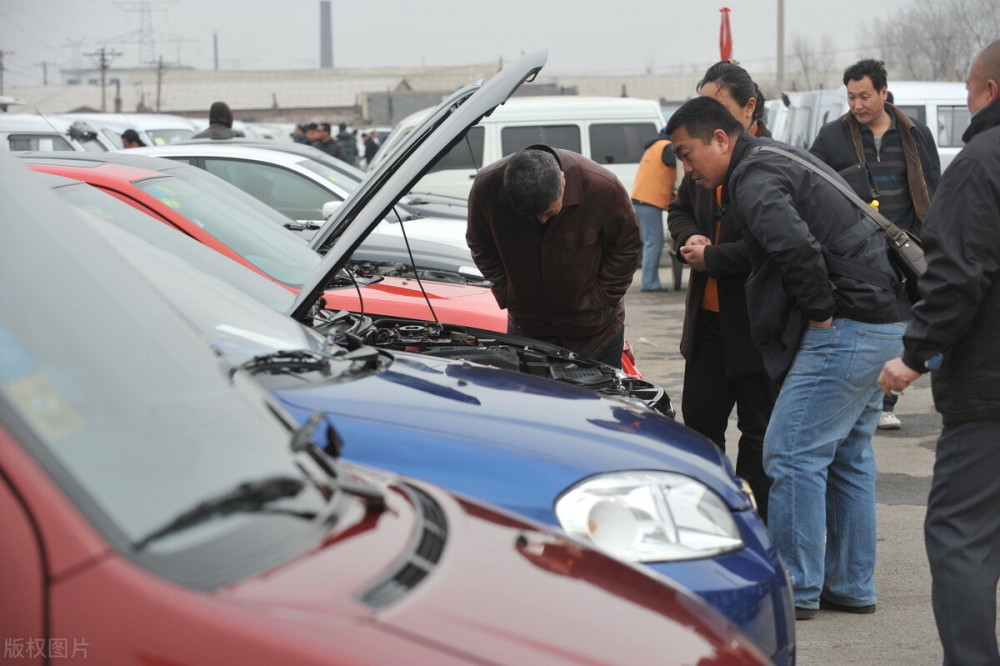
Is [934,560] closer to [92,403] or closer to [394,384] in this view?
[394,384]

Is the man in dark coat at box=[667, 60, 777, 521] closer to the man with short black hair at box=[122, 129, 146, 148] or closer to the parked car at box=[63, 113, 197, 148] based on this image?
the man with short black hair at box=[122, 129, 146, 148]

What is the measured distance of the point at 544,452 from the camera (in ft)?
9.63

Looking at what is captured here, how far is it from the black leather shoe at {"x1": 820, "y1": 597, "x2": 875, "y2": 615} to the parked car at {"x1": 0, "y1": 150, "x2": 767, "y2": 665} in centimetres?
267

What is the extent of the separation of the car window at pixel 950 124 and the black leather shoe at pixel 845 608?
11742 millimetres

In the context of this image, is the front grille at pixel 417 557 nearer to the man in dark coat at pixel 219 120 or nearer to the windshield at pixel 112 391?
the windshield at pixel 112 391

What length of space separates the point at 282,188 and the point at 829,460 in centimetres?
647

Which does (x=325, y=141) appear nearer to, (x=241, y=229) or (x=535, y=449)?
(x=241, y=229)

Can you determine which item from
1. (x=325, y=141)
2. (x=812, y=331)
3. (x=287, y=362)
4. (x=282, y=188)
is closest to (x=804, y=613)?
(x=812, y=331)

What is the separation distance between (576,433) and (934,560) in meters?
1.19

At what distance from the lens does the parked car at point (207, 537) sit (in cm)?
143

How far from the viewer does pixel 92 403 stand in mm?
1620

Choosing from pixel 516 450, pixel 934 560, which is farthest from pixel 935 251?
pixel 516 450

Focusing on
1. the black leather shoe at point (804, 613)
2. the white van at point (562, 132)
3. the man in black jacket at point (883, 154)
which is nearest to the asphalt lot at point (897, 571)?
the black leather shoe at point (804, 613)

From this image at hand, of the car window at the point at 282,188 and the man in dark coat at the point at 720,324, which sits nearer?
the man in dark coat at the point at 720,324
